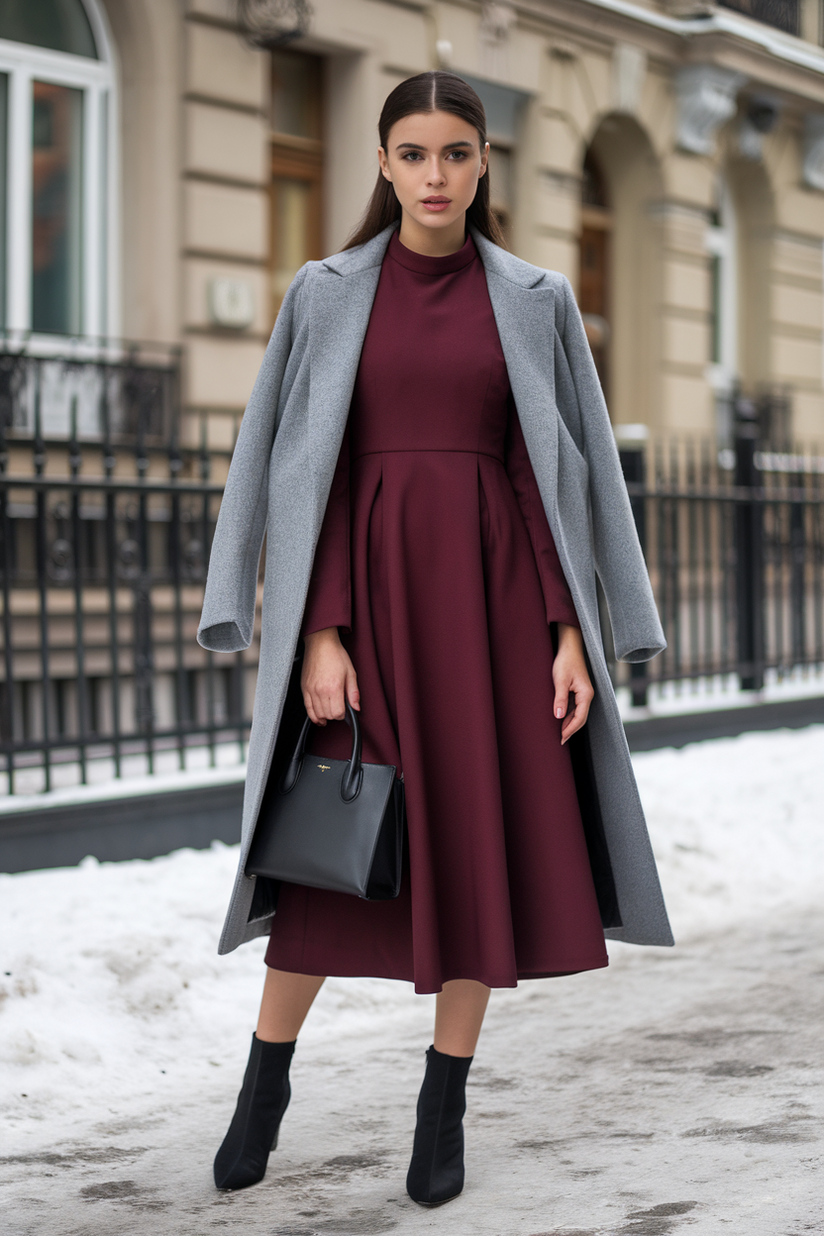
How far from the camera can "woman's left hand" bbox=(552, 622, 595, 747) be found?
8.89 feet

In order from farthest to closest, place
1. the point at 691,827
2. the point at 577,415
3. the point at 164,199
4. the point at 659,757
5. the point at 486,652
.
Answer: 1. the point at 164,199
2. the point at 659,757
3. the point at 691,827
4. the point at 577,415
5. the point at 486,652

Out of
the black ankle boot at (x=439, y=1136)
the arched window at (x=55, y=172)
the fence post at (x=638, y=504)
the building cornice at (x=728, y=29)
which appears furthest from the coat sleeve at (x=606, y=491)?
the building cornice at (x=728, y=29)

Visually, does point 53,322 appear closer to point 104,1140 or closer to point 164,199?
point 164,199

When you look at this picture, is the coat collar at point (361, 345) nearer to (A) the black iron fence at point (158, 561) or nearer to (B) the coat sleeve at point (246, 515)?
(B) the coat sleeve at point (246, 515)

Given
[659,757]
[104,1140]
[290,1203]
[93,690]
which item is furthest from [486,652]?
[93,690]

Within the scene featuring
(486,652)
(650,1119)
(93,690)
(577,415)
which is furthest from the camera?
(93,690)

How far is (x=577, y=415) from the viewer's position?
2.85m

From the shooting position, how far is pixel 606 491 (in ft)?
9.35

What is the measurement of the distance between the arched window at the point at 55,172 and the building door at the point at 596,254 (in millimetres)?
5591

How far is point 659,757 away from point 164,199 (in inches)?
195

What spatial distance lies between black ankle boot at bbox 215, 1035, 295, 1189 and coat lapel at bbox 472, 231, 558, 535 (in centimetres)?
112

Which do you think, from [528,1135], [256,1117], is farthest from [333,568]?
[528,1135]

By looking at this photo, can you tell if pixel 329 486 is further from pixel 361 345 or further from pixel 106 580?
pixel 106 580

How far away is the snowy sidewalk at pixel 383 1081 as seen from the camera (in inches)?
105
